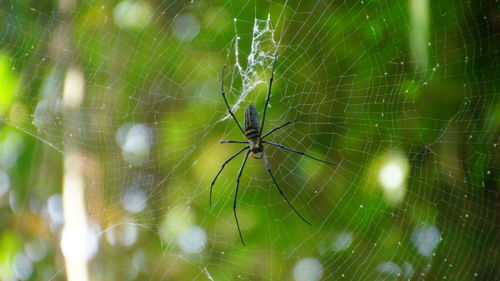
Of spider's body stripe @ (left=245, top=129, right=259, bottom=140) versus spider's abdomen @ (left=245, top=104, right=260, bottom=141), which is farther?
spider's body stripe @ (left=245, top=129, right=259, bottom=140)

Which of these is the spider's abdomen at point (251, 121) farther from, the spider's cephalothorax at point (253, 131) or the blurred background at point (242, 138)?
the blurred background at point (242, 138)

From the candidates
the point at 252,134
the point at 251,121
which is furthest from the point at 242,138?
the point at 251,121

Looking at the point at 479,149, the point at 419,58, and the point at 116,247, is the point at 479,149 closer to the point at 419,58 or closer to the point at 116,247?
the point at 419,58

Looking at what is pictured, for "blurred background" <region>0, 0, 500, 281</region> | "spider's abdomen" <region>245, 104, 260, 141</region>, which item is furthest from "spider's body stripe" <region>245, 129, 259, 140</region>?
"blurred background" <region>0, 0, 500, 281</region>

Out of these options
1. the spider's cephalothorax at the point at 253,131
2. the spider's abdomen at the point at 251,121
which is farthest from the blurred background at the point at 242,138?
the spider's abdomen at the point at 251,121

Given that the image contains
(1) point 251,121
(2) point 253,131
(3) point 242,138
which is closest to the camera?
(1) point 251,121

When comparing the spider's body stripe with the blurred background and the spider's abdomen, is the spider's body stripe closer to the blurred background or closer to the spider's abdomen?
the spider's abdomen

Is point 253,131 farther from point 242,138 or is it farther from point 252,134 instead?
point 242,138
